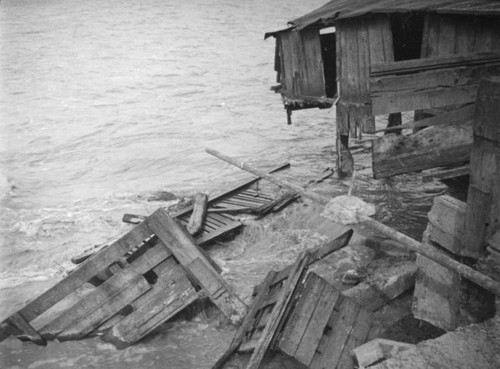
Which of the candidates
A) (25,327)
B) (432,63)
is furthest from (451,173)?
(25,327)

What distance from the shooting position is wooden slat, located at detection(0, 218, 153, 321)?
6059mm

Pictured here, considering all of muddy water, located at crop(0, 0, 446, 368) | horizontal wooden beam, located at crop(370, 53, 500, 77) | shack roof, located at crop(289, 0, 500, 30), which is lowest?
muddy water, located at crop(0, 0, 446, 368)

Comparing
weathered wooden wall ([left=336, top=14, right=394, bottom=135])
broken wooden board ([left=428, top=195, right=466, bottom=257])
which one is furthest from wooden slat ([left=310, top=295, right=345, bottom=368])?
weathered wooden wall ([left=336, top=14, right=394, bottom=135])

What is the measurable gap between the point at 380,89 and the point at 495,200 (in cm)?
189

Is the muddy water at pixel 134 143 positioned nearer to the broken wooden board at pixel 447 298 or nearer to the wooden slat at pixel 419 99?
the broken wooden board at pixel 447 298

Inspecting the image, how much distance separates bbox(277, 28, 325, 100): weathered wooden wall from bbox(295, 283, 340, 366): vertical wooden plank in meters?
7.07

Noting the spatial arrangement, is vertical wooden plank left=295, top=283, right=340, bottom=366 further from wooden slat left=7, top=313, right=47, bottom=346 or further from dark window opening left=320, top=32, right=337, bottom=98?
dark window opening left=320, top=32, right=337, bottom=98

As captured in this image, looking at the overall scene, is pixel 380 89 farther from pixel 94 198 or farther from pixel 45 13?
pixel 45 13

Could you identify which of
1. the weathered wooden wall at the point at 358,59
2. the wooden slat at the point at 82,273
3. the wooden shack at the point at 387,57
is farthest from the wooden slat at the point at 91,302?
the weathered wooden wall at the point at 358,59

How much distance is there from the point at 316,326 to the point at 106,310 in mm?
3257

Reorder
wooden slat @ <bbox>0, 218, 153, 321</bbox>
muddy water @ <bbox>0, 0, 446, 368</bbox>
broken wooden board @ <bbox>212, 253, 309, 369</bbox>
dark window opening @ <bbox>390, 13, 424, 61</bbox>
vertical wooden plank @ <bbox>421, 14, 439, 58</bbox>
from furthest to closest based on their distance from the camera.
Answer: dark window opening @ <bbox>390, 13, 424, 61</bbox>, muddy water @ <bbox>0, 0, 446, 368</bbox>, vertical wooden plank @ <bbox>421, 14, 439, 58</bbox>, wooden slat @ <bbox>0, 218, 153, 321</bbox>, broken wooden board @ <bbox>212, 253, 309, 369</bbox>

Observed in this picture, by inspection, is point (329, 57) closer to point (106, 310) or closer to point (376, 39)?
point (376, 39)

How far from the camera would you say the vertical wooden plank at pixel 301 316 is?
15.7ft

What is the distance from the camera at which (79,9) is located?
44344 millimetres
